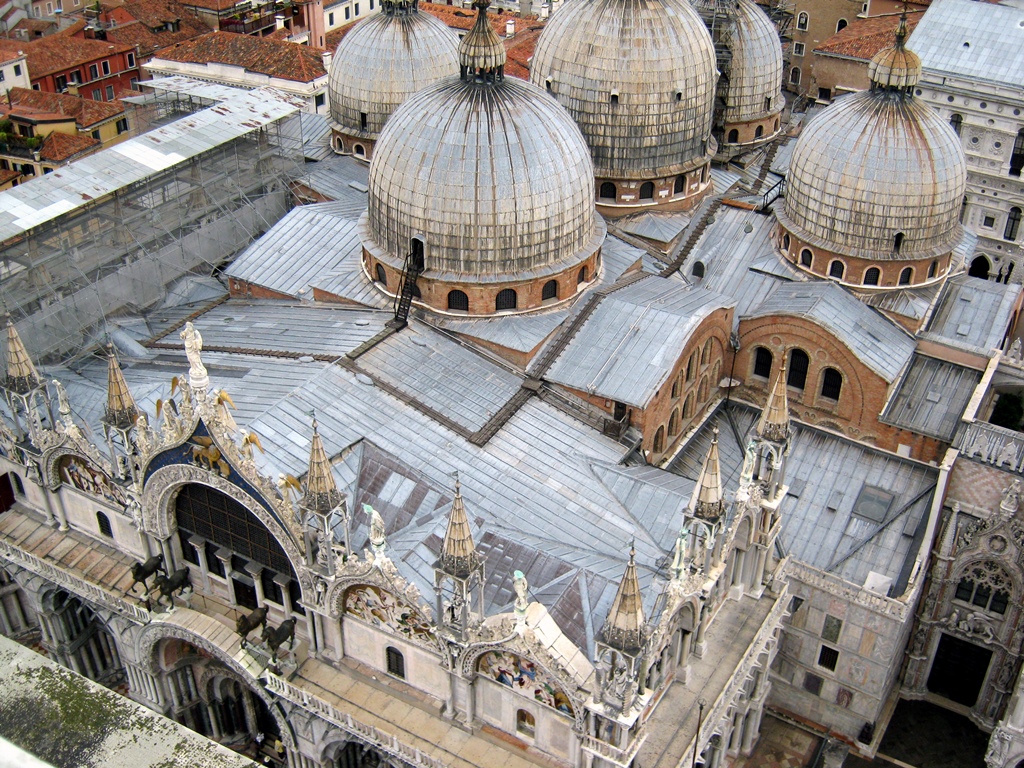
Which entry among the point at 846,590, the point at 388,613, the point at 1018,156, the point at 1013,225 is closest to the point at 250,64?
the point at 1018,156

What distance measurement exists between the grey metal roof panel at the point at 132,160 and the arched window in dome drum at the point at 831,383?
28.2 metres

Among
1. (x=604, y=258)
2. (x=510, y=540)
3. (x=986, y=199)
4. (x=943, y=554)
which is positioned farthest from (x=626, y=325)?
(x=986, y=199)

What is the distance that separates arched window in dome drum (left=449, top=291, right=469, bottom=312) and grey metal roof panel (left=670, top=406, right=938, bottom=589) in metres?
10.1

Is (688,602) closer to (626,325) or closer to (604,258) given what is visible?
(626,325)

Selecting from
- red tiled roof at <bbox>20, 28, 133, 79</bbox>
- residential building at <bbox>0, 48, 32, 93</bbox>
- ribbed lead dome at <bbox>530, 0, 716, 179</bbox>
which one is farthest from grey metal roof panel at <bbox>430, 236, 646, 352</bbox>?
red tiled roof at <bbox>20, 28, 133, 79</bbox>

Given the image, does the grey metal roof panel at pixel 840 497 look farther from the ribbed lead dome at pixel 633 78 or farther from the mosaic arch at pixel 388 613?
the mosaic arch at pixel 388 613

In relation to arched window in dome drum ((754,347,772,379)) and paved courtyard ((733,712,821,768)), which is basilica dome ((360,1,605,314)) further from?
paved courtyard ((733,712,821,768))

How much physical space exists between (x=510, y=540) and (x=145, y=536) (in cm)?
1333

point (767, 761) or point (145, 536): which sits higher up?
point (145, 536)

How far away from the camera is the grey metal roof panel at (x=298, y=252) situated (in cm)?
4866

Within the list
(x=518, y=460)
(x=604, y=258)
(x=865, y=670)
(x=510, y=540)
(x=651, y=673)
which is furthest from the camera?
(x=604, y=258)

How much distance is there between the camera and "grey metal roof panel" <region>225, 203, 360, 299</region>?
1916 inches

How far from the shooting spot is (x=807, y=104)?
247 feet

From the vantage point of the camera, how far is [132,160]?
161ft
